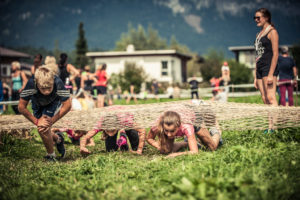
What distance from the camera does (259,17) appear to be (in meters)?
5.62

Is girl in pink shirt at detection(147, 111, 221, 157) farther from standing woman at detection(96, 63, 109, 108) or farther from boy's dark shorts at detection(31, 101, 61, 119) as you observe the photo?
standing woman at detection(96, 63, 109, 108)

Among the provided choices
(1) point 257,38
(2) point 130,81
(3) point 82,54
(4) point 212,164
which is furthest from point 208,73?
(3) point 82,54

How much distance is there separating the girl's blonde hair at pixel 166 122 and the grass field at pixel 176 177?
345 mm

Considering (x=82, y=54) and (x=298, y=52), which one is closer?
(x=298, y=52)

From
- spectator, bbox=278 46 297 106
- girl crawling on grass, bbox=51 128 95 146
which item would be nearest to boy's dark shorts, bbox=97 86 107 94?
girl crawling on grass, bbox=51 128 95 146

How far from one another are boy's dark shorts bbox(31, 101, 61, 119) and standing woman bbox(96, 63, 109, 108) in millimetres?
8119

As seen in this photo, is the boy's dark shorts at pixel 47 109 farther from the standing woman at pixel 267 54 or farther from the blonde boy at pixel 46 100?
the standing woman at pixel 267 54

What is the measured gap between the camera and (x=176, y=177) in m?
3.18

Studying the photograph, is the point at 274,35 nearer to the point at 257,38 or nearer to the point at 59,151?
the point at 257,38

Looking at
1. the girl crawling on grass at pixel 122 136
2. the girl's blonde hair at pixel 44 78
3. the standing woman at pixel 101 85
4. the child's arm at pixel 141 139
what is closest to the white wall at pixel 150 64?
the standing woman at pixel 101 85

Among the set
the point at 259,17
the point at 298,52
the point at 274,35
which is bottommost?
the point at 274,35

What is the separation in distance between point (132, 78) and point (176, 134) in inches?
1321

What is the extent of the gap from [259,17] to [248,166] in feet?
10.7

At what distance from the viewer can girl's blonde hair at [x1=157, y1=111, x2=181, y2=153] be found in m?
4.38
